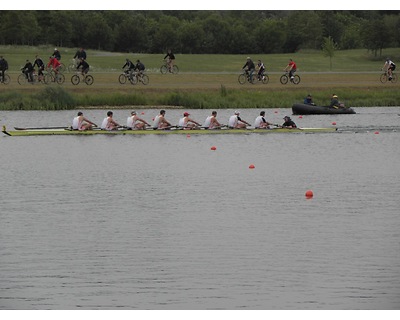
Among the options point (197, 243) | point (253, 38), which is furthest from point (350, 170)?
point (253, 38)

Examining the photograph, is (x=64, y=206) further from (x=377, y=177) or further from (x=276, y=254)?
(x=377, y=177)

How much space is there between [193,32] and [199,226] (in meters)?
87.2

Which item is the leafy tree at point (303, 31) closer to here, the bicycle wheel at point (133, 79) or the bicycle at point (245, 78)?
the bicycle at point (245, 78)

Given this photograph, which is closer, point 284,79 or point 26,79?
point 26,79

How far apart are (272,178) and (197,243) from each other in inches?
547

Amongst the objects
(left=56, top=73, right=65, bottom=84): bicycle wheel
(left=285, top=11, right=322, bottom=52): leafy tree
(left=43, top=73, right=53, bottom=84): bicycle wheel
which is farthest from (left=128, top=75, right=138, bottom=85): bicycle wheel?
(left=285, top=11, right=322, bottom=52): leafy tree

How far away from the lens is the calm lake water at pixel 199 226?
2256 centimetres

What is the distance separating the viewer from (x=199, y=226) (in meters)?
30.2

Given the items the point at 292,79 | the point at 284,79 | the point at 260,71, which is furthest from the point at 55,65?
the point at 284,79

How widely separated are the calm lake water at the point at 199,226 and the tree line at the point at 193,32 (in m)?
53.9

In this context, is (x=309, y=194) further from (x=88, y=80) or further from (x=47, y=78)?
(x=88, y=80)

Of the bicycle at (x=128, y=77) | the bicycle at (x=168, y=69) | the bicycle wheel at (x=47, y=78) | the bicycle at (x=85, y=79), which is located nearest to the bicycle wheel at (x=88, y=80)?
the bicycle at (x=85, y=79)

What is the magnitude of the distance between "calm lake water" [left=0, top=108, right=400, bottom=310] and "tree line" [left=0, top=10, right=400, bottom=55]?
53925 millimetres

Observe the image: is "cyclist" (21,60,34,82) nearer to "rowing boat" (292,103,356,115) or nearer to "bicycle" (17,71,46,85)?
"bicycle" (17,71,46,85)
